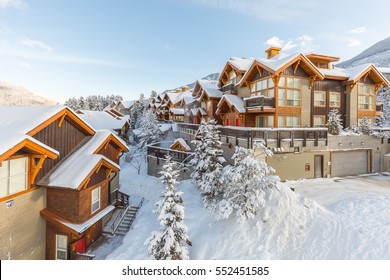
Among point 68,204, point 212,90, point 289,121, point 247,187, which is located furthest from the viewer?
point 212,90

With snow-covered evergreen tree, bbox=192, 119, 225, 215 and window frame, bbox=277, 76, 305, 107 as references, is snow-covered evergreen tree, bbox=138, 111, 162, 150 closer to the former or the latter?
snow-covered evergreen tree, bbox=192, 119, 225, 215

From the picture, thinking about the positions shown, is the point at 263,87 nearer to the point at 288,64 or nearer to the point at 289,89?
the point at 289,89

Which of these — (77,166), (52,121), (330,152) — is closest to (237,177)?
(77,166)

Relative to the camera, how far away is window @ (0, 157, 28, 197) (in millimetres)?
9531

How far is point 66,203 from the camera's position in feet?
38.2

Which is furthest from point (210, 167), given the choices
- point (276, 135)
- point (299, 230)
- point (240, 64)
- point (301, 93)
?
point (240, 64)

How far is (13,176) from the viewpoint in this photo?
9.96 m

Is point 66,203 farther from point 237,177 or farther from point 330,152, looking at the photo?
point 330,152

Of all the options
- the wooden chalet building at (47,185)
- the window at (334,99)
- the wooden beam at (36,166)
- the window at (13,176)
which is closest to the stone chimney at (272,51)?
the window at (334,99)

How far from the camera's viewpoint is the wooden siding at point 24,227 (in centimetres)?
955

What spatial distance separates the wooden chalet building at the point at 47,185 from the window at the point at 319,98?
21067mm

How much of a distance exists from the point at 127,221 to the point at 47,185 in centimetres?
696

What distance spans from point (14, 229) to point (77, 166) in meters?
3.98

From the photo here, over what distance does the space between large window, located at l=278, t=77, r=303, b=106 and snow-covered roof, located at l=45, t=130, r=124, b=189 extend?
16.6 metres
